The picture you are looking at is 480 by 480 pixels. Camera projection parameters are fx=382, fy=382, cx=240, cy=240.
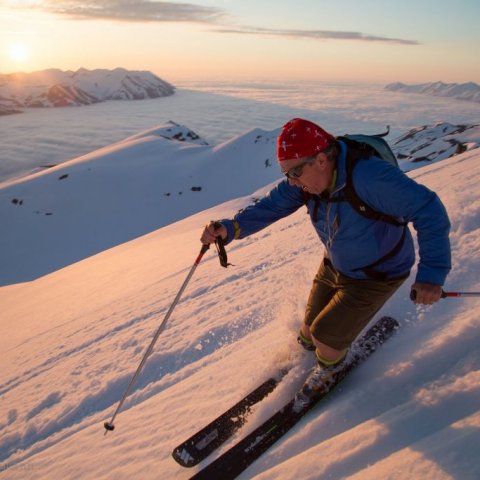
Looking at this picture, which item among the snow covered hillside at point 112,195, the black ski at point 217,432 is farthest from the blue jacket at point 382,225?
the snow covered hillside at point 112,195

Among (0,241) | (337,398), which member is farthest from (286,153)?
(0,241)

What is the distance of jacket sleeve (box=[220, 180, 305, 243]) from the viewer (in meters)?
3.69

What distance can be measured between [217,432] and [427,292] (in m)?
2.19

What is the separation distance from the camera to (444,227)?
2.59m

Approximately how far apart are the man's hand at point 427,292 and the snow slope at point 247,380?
721 millimetres

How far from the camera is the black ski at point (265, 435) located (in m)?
3.10

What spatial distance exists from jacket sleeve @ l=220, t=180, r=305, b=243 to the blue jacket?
0.06 m

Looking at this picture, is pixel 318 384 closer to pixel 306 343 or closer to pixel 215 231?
pixel 306 343

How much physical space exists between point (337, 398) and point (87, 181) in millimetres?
57290

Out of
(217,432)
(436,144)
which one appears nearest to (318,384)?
(217,432)

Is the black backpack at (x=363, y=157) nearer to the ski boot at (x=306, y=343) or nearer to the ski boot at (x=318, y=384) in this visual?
the ski boot at (x=318, y=384)

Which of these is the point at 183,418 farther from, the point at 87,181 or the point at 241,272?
the point at 87,181

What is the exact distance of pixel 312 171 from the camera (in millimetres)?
2846

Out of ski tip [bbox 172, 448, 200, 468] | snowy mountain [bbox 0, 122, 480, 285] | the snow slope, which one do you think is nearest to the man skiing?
the snow slope
